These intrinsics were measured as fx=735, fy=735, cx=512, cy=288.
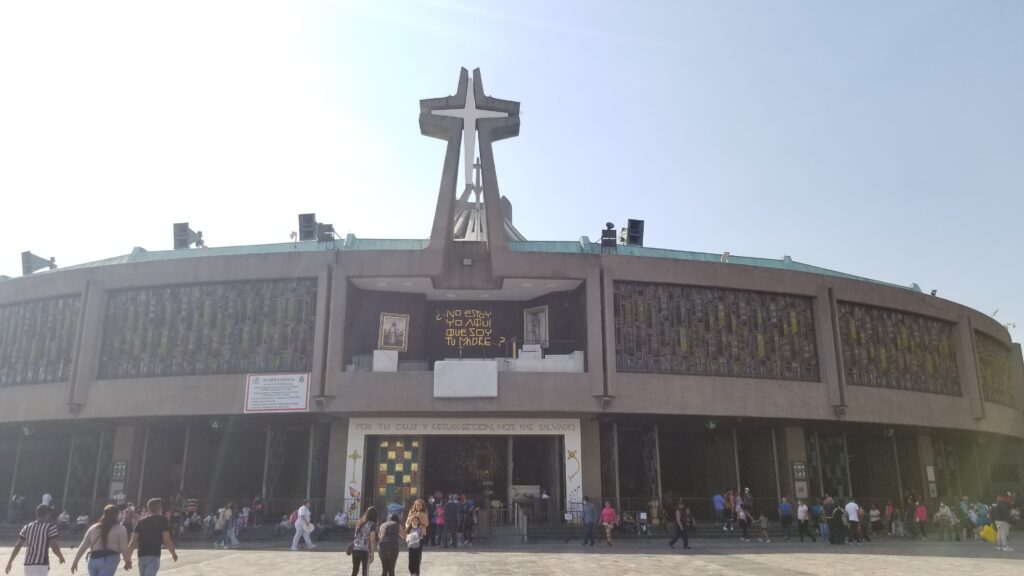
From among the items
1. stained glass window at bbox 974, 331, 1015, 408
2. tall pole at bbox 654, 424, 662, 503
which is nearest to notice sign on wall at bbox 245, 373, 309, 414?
tall pole at bbox 654, 424, 662, 503

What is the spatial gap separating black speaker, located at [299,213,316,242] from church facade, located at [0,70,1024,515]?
153 cm

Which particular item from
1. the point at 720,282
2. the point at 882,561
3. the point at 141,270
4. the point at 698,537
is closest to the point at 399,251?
the point at 141,270

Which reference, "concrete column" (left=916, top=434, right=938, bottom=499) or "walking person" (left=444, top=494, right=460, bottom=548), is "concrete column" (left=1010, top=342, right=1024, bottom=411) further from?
"walking person" (left=444, top=494, right=460, bottom=548)

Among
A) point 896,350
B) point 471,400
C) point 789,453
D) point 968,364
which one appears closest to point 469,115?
point 471,400

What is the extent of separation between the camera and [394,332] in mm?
30312

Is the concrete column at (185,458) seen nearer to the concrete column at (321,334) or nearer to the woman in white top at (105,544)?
the concrete column at (321,334)

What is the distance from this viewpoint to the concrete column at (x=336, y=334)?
2672 centimetres

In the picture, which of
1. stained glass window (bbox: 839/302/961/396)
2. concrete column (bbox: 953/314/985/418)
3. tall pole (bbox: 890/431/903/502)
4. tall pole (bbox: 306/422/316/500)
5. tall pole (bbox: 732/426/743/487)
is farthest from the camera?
tall pole (bbox: 890/431/903/502)

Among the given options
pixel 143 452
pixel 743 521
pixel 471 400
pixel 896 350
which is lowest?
pixel 743 521

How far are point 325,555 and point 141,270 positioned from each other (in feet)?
51.6

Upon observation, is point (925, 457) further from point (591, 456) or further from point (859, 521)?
point (591, 456)

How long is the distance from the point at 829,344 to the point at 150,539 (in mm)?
26414

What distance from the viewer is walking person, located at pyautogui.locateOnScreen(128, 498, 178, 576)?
1005 centimetres

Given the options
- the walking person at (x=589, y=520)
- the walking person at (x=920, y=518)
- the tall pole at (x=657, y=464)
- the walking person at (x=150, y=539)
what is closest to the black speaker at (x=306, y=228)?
the tall pole at (x=657, y=464)
